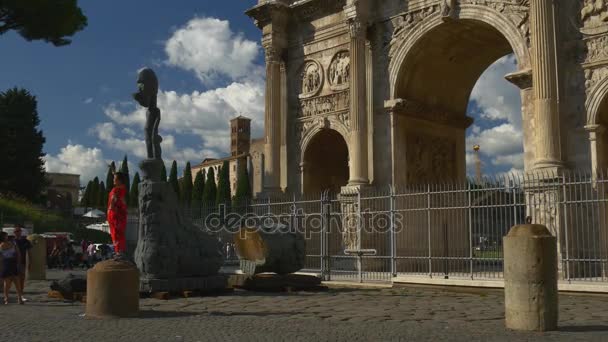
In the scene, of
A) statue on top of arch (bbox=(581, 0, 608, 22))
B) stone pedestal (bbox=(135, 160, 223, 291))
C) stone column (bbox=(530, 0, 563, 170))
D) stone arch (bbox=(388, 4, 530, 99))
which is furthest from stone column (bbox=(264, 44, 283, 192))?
statue on top of arch (bbox=(581, 0, 608, 22))

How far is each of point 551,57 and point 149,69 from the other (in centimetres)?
822

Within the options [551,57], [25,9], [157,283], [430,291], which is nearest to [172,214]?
[157,283]

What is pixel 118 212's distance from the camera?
10.3m

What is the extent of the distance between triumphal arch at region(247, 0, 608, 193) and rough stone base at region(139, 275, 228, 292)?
660 centimetres

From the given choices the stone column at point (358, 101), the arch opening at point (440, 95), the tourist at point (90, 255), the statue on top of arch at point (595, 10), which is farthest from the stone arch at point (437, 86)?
the tourist at point (90, 255)

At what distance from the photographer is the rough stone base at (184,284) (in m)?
10.5

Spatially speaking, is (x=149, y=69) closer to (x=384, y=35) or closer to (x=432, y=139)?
(x=384, y=35)

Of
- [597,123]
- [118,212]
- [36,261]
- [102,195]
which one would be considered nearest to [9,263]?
[118,212]

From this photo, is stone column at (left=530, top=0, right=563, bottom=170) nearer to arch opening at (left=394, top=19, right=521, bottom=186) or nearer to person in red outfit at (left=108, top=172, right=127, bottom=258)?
arch opening at (left=394, top=19, right=521, bottom=186)

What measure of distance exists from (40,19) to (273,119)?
1143cm

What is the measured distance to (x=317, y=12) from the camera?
763 inches

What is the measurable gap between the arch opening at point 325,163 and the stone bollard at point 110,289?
1179 cm

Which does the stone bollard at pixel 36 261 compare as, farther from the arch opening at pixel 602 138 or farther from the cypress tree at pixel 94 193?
the cypress tree at pixel 94 193

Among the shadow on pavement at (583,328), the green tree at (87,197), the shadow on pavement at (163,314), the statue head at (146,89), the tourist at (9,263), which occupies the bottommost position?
the shadow on pavement at (583,328)
